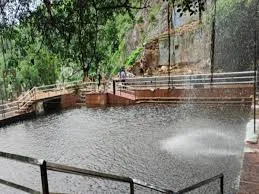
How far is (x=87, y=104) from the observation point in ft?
73.8

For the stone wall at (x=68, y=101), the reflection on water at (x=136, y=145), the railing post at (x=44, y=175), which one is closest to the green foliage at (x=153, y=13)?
the stone wall at (x=68, y=101)

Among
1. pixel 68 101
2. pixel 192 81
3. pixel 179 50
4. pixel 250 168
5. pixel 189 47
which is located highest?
pixel 189 47

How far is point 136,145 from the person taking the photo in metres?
12.1

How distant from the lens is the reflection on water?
9023mm

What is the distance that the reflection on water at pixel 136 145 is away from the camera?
29.6ft

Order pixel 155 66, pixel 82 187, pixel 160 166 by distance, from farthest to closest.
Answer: pixel 155 66
pixel 160 166
pixel 82 187

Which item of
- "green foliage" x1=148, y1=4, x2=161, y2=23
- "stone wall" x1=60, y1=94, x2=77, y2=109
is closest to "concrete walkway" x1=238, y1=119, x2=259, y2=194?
"stone wall" x1=60, y1=94, x2=77, y2=109

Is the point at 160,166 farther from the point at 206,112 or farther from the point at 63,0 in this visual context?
the point at 206,112

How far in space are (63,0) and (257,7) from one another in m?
18.5

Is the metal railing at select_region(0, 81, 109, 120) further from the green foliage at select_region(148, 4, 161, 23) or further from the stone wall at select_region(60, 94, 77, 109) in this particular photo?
the green foliage at select_region(148, 4, 161, 23)

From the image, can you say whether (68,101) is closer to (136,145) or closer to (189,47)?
(189,47)

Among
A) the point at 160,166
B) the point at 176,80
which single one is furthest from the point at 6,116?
the point at 160,166

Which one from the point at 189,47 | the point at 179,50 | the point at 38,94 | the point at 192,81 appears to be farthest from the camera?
the point at 179,50

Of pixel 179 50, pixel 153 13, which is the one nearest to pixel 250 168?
pixel 179 50
